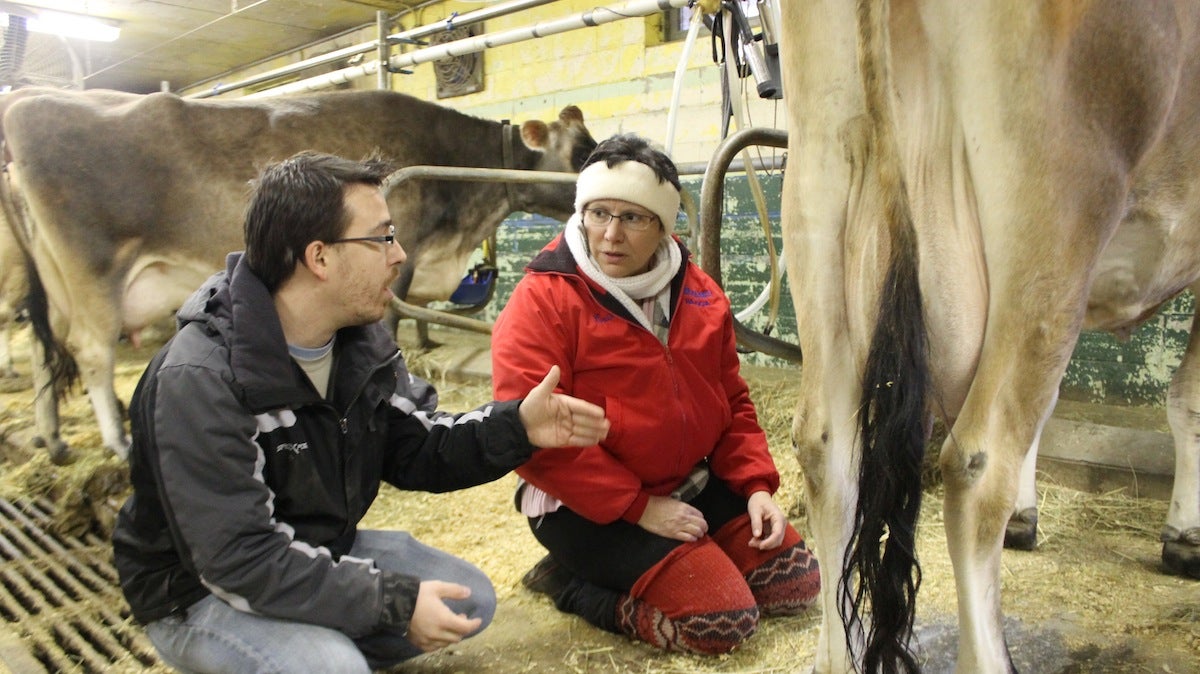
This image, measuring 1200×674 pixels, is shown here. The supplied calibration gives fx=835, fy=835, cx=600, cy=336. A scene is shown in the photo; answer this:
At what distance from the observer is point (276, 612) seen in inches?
60.2

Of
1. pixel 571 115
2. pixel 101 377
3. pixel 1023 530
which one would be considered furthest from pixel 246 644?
pixel 571 115

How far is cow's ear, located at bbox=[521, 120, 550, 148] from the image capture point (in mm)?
5167

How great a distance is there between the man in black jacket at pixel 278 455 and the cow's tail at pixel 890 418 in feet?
2.23

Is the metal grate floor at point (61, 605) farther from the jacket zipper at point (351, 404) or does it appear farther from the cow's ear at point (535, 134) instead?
the cow's ear at point (535, 134)

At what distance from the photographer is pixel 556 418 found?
1.82 meters

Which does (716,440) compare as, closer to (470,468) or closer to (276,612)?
(470,468)

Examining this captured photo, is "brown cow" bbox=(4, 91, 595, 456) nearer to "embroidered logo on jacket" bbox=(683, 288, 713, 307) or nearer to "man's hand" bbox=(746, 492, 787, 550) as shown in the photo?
"embroidered logo on jacket" bbox=(683, 288, 713, 307)

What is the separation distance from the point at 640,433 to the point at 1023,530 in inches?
56.9

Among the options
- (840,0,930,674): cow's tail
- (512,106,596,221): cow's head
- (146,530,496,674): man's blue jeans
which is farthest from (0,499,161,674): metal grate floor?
(512,106,596,221): cow's head

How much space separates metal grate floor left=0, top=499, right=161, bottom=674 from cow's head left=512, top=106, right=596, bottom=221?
3.16m

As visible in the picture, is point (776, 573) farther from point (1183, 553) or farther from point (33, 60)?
point (33, 60)

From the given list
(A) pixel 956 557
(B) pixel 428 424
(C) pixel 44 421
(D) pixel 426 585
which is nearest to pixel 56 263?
(C) pixel 44 421

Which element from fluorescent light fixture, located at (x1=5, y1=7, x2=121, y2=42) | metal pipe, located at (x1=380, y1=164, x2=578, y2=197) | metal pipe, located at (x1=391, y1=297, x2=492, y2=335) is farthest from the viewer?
fluorescent light fixture, located at (x1=5, y1=7, x2=121, y2=42)

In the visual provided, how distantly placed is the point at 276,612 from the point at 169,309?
10.0 ft
